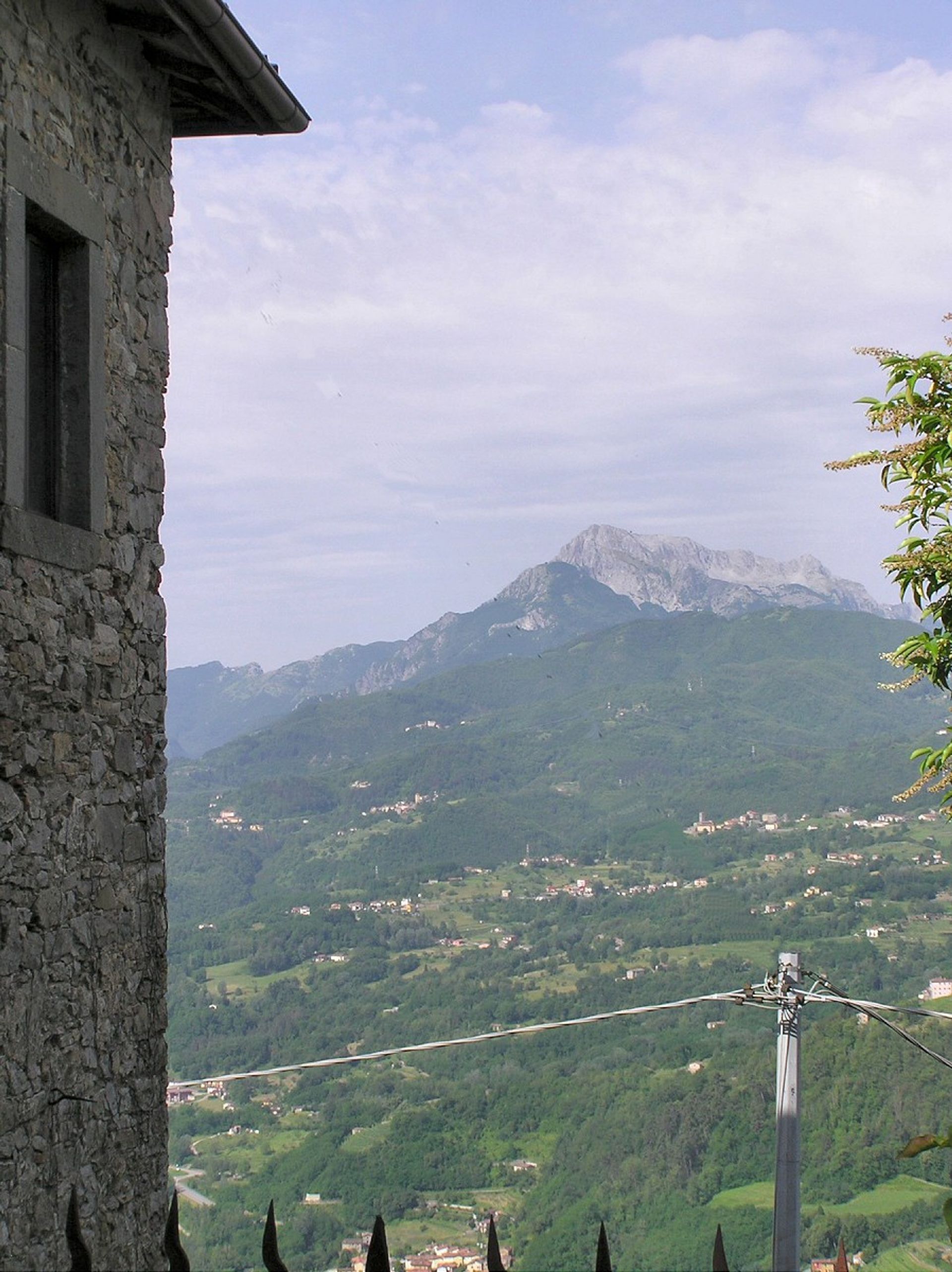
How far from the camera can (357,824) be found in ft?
388

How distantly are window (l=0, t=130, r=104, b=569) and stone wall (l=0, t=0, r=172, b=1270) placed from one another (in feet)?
0.17

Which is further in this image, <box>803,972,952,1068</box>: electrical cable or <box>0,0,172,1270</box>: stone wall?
<box>803,972,952,1068</box>: electrical cable

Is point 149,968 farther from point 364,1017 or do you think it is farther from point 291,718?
point 291,718

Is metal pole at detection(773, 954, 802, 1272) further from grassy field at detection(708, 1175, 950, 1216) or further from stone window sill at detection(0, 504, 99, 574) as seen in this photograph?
grassy field at detection(708, 1175, 950, 1216)

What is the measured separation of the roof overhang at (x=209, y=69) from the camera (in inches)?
184

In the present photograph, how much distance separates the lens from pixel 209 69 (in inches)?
203

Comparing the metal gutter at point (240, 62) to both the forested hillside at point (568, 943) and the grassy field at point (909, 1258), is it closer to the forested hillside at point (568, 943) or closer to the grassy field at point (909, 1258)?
the forested hillside at point (568, 943)

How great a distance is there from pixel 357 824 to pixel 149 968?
4520 inches

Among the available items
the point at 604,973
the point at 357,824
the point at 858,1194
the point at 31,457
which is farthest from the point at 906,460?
the point at 357,824

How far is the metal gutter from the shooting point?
15.1 ft

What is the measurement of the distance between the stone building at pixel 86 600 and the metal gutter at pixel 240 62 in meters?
0.01

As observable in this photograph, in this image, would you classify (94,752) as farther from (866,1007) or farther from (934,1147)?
(866,1007)

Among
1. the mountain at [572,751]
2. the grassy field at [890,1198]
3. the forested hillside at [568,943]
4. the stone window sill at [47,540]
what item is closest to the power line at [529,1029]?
the stone window sill at [47,540]

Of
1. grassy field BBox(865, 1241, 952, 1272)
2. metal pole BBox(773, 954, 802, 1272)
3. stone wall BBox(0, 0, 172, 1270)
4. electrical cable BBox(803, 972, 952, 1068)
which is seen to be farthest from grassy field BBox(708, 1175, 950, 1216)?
stone wall BBox(0, 0, 172, 1270)
